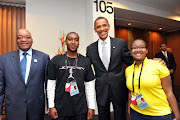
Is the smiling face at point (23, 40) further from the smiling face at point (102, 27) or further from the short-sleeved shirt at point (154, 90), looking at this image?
the short-sleeved shirt at point (154, 90)

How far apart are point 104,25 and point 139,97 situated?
1.00m

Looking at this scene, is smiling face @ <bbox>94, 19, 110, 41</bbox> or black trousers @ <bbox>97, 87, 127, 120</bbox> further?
smiling face @ <bbox>94, 19, 110, 41</bbox>

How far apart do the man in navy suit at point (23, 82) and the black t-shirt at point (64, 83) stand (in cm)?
19

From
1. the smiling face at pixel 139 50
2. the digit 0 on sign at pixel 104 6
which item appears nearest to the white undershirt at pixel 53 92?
the smiling face at pixel 139 50

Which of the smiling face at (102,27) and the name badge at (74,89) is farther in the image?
the smiling face at (102,27)

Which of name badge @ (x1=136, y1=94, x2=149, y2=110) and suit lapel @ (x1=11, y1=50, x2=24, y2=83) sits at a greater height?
suit lapel @ (x1=11, y1=50, x2=24, y2=83)

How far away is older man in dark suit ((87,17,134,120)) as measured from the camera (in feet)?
5.56

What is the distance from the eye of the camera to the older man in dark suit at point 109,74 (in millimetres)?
1695

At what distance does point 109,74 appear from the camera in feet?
5.60

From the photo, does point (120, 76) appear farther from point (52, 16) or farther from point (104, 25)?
point (52, 16)

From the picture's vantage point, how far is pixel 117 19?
5.53 metres

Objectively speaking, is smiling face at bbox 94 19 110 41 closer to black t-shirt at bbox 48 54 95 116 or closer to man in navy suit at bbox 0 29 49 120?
black t-shirt at bbox 48 54 95 116

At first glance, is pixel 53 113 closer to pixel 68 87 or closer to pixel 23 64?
pixel 68 87

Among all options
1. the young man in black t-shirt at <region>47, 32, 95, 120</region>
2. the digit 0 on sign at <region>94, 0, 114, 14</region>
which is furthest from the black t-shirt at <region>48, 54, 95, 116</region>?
the digit 0 on sign at <region>94, 0, 114, 14</region>
